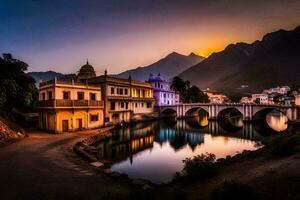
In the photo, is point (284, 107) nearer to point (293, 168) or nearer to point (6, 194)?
point (293, 168)

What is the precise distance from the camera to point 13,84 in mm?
32219

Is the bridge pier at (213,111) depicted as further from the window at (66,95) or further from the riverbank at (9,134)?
the riverbank at (9,134)

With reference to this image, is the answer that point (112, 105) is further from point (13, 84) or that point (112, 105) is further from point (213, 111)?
point (213, 111)

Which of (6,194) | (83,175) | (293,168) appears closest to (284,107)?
(293,168)

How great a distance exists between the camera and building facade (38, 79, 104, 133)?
3242 cm

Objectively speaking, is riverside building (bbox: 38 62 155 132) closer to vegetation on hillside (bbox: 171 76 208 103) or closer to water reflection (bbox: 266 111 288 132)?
water reflection (bbox: 266 111 288 132)

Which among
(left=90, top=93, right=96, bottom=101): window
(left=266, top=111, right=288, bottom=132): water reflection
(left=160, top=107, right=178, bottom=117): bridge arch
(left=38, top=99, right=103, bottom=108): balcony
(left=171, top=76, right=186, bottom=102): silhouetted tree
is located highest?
(left=171, top=76, right=186, bottom=102): silhouetted tree

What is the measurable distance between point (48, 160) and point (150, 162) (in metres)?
10.6

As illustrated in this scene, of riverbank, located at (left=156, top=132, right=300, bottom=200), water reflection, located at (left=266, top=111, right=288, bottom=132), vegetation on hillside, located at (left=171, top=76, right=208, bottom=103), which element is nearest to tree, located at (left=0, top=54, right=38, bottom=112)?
riverbank, located at (left=156, top=132, right=300, bottom=200)

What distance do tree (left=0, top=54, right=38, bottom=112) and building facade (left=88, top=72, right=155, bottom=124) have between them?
1349 cm

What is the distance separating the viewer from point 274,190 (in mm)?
9156

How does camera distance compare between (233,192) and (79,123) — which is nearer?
(233,192)

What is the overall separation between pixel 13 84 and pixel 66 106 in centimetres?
808

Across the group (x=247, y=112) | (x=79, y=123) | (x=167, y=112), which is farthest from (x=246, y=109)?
(x=79, y=123)
